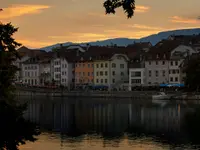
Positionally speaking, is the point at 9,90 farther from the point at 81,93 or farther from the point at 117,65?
the point at 117,65

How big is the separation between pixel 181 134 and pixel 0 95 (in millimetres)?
17141

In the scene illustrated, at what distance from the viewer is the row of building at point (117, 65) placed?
115 meters

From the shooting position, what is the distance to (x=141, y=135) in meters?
44.2

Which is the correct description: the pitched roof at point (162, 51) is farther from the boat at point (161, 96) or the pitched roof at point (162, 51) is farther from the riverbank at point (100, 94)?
the boat at point (161, 96)

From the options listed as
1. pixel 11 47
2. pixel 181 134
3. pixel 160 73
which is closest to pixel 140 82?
pixel 160 73

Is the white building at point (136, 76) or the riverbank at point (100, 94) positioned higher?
the white building at point (136, 76)

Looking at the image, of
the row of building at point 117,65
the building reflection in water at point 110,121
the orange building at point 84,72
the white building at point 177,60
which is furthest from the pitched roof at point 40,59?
the building reflection in water at point 110,121

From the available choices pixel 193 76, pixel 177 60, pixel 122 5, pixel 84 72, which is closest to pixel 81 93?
pixel 84 72

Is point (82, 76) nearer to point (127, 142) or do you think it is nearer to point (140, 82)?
point (140, 82)

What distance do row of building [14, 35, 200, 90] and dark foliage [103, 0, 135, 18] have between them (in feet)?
289

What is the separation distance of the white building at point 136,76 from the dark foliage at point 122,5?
101838 millimetres

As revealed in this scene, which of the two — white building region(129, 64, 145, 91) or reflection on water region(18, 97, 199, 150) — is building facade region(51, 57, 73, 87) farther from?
reflection on water region(18, 97, 199, 150)

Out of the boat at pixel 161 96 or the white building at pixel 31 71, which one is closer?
the boat at pixel 161 96

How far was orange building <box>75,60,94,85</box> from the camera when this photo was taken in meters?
132
